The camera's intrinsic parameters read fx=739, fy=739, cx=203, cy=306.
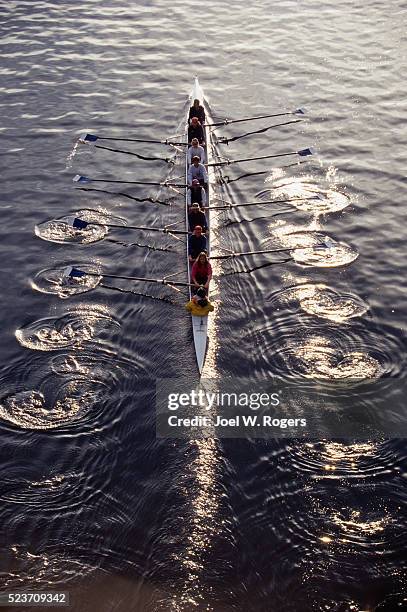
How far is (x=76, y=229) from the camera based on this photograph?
1264 inches

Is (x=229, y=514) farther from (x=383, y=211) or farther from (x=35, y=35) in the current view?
(x=35, y=35)

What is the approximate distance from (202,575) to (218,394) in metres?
6.55

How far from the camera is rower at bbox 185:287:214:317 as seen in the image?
25.6 metres

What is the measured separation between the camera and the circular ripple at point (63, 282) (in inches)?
1123

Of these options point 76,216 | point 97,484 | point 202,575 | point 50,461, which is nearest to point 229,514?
point 202,575

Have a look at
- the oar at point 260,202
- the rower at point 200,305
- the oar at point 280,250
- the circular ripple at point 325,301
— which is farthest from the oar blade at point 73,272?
the circular ripple at point 325,301

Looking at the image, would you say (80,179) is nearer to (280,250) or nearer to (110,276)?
(110,276)

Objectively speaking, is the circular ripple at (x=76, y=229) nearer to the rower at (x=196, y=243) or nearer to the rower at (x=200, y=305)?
the rower at (x=196, y=243)

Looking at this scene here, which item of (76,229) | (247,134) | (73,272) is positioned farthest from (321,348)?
(247,134)

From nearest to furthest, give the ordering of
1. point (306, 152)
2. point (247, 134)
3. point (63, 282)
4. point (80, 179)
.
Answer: point (63, 282)
point (80, 179)
point (306, 152)
point (247, 134)

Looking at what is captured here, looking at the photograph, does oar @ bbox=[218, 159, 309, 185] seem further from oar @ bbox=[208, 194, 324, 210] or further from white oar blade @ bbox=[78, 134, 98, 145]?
white oar blade @ bbox=[78, 134, 98, 145]

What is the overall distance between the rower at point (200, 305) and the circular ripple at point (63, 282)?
4.67 metres
